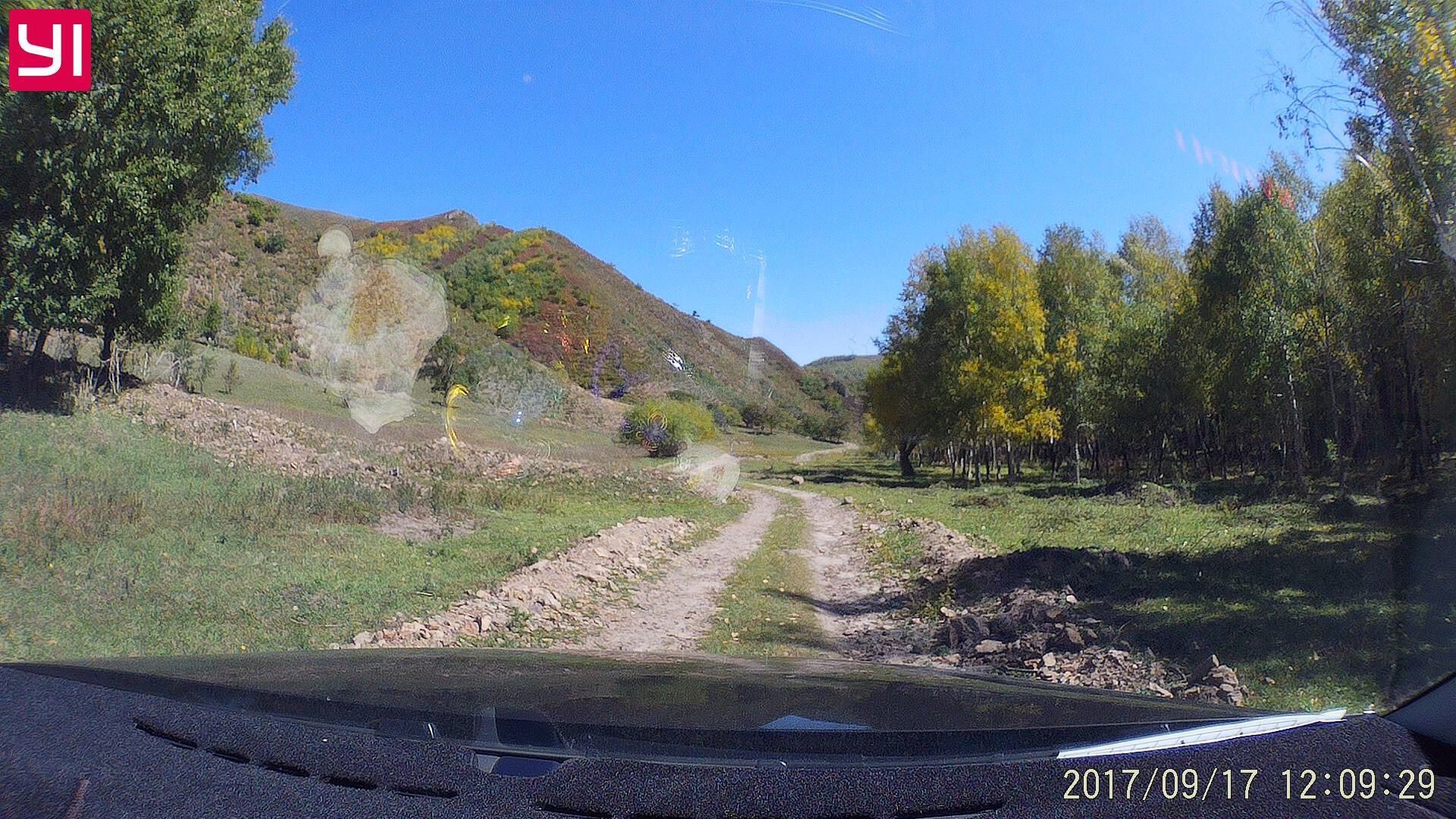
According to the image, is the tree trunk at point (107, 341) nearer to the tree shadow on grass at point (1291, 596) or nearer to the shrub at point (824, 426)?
the tree shadow on grass at point (1291, 596)

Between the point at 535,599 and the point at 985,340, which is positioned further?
the point at 985,340

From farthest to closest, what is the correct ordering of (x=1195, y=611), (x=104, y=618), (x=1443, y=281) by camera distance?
1. (x=1443, y=281)
2. (x=1195, y=611)
3. (x=104, y=618)

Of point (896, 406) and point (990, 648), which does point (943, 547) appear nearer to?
point (990, 648)

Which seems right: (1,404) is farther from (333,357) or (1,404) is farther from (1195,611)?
(1195,611)

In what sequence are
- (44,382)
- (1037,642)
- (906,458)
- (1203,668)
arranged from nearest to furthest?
(1203,668) < (1037,642) < (44,382) < (906,458)

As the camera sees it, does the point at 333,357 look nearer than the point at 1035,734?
No

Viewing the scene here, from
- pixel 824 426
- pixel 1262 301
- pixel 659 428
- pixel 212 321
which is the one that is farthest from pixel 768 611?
pixel 824 426

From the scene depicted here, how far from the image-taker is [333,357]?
33812 mm

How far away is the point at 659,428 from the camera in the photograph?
117 ft

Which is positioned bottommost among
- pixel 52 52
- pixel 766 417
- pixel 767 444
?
pixel 767 444

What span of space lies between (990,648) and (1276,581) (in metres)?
4.60

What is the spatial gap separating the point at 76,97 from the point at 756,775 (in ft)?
64.0

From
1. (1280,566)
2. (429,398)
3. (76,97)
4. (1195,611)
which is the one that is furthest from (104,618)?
(429,398)

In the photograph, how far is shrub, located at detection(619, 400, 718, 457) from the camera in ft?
116
